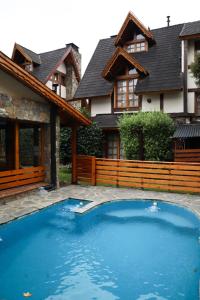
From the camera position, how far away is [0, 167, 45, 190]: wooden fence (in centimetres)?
1002

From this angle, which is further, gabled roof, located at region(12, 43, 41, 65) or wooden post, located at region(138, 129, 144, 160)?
gabled roof, located at region(12, 43, 41, 65)

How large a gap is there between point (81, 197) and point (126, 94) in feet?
30.2

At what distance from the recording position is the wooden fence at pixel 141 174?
11.1 m

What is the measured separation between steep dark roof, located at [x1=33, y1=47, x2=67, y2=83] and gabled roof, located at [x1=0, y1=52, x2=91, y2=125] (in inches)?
479

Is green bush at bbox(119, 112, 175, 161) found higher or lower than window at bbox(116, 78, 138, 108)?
lower

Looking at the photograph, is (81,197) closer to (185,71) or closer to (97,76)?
(185,71)

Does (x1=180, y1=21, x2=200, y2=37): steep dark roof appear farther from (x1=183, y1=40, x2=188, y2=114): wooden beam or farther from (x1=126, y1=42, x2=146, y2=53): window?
(x1=126, y1=42, x2=146, y2=53): window

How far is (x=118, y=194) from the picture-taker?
36.2 feet

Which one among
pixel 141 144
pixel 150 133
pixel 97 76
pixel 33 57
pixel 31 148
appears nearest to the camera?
pixel 31 148

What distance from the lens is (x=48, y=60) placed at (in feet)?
82.8

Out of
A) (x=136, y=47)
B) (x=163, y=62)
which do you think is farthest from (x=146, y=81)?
(x=136, y=47)

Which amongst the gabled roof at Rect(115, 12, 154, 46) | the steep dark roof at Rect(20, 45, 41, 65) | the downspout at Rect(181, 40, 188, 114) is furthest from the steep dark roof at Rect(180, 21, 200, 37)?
the steep dark roof at Rect(20, 45, 41, 65)

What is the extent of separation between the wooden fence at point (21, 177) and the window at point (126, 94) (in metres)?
7.99

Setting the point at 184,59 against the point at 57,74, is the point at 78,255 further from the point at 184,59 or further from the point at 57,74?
the point at 57,74
